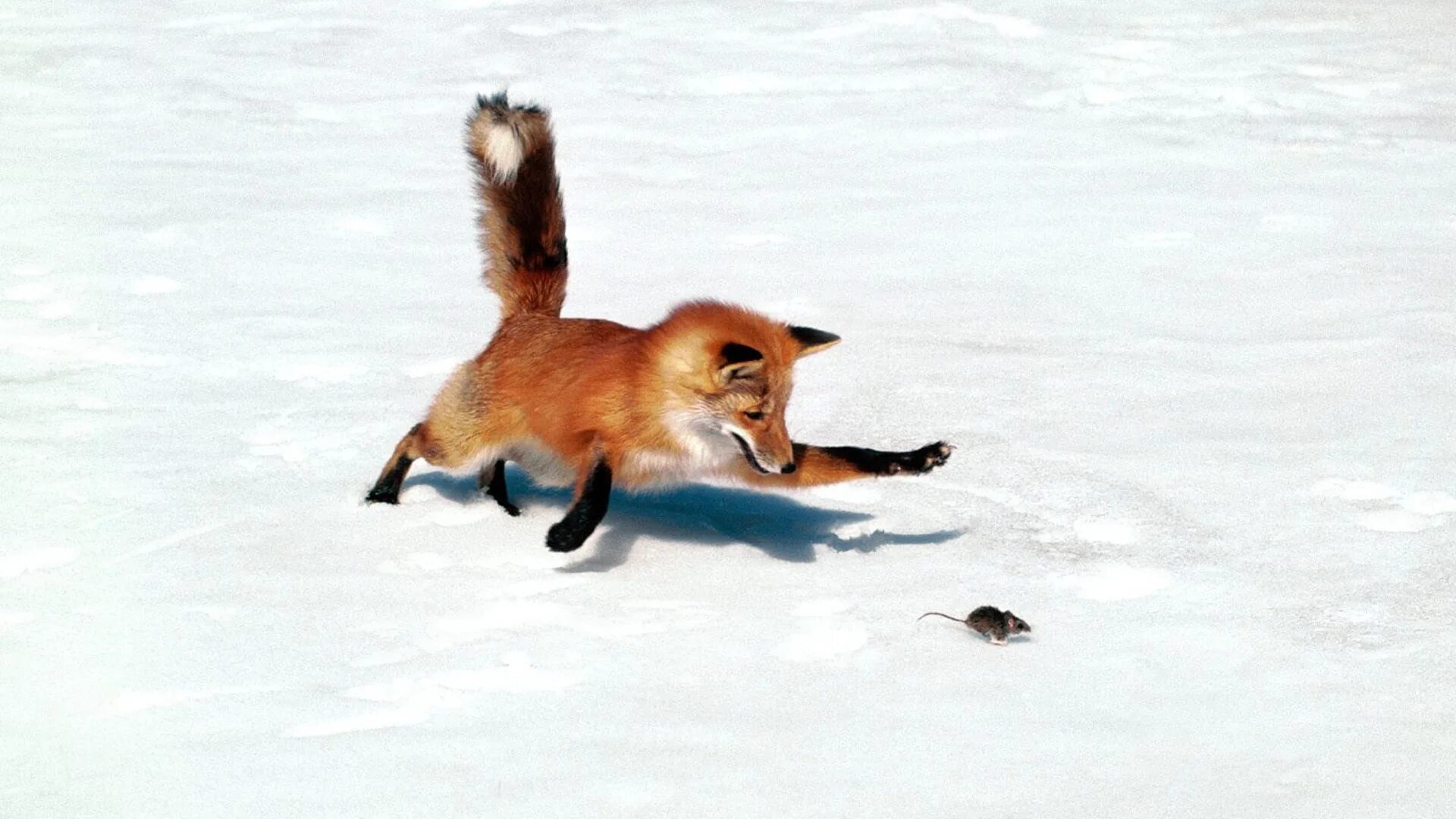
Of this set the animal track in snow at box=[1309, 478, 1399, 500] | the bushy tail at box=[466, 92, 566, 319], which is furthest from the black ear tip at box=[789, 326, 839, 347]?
the animal track in snow at box=[1309, 478, 1399, 500]

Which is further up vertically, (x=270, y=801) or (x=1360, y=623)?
(x=1360, y=623)

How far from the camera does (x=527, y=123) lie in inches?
226

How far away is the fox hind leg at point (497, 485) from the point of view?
5434 mm

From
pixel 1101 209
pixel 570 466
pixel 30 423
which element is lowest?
pixel 30 423

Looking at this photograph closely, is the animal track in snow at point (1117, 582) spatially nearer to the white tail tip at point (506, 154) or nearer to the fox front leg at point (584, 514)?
the fox front leg at point (584, 514)

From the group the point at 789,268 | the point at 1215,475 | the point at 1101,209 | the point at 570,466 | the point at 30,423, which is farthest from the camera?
the point at 1101,209

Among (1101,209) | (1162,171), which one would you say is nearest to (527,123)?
(1101,209)

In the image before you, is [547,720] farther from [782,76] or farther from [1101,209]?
[782,76]

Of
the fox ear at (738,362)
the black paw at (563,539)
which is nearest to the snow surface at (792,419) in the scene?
the black paw at (563,539)

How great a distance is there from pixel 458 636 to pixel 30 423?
103 inches

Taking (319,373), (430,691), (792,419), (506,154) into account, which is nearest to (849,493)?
(792,419)

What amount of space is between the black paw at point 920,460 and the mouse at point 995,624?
2.35ft

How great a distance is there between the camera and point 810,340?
16.4ft

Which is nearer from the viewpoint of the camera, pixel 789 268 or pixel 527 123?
pixel 527 123
